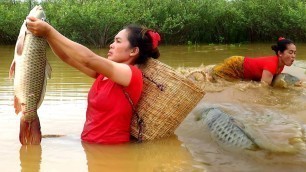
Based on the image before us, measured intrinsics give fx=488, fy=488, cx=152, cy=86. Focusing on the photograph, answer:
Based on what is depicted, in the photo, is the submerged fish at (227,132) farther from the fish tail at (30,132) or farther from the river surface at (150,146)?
the fish tail at (30,132)

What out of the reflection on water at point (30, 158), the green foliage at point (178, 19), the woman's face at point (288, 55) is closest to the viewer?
the reflection on water at point (30, 158)

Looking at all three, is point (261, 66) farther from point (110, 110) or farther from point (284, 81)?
point (110, 110)

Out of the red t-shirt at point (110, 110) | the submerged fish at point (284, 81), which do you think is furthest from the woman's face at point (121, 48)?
the submerged fish at point (284, 81)

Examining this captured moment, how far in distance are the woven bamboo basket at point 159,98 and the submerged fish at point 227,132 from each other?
456 millimetres

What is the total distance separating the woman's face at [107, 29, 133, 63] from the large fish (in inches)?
24.1

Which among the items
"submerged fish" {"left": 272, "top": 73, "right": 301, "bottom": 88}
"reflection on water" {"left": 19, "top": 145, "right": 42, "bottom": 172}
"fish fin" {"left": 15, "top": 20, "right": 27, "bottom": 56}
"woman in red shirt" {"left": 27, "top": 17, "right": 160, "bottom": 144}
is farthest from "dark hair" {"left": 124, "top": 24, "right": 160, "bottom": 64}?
"submerged fish" {"left": 272, "top": 73, "right": 301, "bottom": 88}

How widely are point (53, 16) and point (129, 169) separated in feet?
47.6

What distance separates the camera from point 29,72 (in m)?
3.56

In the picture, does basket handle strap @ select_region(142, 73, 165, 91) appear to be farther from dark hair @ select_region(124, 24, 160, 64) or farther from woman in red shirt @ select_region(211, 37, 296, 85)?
woman in red shirt @ select_region(211, 37, 296, 85)

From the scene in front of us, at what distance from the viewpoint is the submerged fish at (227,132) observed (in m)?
4.16

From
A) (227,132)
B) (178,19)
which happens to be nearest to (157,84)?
(227,132)

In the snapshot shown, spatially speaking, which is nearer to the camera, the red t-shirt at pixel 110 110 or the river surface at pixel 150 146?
the river surface at pixel 150 146

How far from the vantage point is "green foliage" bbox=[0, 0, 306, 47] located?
54.6 ft

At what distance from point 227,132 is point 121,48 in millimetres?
1232
